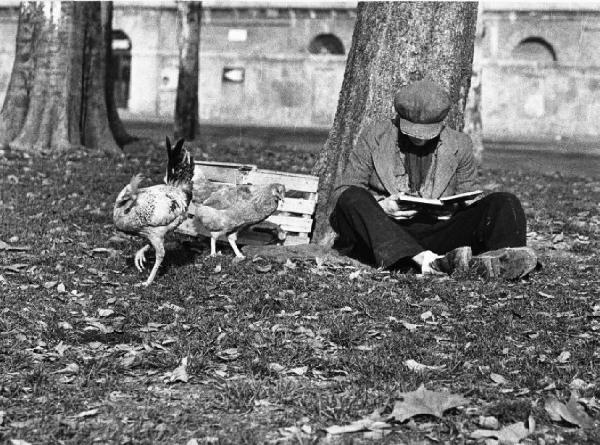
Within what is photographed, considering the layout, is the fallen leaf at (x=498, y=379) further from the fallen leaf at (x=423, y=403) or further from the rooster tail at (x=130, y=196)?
the rooster tail at (x=130, y=196)

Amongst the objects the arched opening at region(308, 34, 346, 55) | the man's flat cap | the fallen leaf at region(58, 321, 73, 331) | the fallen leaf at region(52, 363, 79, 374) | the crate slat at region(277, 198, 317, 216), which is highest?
the arched opening at region(308, 34, 346, 55)

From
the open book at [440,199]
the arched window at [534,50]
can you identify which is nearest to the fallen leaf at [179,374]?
the open book at [440,199]

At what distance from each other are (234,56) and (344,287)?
35.2 metres

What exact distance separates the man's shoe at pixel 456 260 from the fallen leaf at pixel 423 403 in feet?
8.25

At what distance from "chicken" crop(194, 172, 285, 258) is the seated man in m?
0.52

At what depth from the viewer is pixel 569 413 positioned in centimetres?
422

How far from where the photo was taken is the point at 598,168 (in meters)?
20.4

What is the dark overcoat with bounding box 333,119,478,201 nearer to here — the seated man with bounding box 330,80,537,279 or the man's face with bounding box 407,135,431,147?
the seated man with bounding box 330,80,537,279

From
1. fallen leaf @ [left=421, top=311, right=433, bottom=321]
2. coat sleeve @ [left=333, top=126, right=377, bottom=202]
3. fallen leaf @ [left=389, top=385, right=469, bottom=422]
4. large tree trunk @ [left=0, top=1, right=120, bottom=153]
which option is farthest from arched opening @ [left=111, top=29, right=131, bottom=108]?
fallen leaf @ [left=389, top=385, right=469, bottom=422]

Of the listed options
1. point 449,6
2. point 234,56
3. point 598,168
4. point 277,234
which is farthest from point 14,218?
point 234,56

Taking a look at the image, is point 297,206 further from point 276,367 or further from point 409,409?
point 409,409

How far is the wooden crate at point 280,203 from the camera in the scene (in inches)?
316

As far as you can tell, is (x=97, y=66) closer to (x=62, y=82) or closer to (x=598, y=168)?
(x=62, y=82)

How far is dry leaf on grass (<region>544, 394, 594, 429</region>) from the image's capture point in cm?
416
